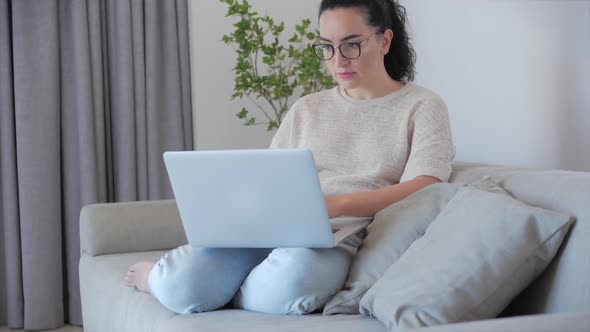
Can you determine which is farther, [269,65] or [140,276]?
[269,65]

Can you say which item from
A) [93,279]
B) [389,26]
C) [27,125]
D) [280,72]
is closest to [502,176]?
[389,26]

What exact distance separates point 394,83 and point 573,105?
0.46 metres

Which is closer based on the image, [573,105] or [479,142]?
[573,105]

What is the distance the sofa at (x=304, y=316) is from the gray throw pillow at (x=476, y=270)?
4cm

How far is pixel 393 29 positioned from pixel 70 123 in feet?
5.85

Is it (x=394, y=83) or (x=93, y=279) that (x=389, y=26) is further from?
(x=93, y=279)

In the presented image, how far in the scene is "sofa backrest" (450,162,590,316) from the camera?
4.85 ft

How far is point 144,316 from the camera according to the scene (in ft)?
6.53

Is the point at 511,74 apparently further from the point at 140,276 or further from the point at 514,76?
the point at 140,276

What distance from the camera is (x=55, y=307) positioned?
3682 mm

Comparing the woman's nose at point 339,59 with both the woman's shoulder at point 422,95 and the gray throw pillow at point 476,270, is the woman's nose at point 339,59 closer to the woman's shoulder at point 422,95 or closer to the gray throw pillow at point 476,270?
the woman's shoulder at point 422,95

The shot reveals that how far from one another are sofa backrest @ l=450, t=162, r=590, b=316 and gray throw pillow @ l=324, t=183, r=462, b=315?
0.55 ft

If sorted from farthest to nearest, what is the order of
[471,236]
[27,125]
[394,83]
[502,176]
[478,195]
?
[27,125]
[394,83]
[502,176]
[478,195]
[471,236]

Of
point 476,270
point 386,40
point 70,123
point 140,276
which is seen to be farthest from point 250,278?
point 70,123
